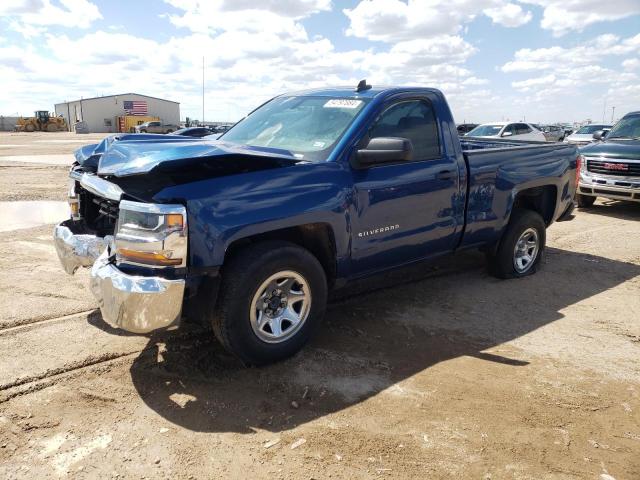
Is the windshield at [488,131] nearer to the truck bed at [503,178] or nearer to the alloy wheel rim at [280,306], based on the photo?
the truck bed at [503,178]

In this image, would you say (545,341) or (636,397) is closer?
(636,397)

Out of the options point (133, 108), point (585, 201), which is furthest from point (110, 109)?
point (585, 201)

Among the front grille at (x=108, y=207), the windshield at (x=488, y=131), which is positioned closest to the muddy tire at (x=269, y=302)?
the front grille at (x=108, y=207)

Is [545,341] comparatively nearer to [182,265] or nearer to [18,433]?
[182,265]

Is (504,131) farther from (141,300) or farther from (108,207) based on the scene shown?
(141,300)

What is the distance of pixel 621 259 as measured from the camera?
666 centimetres

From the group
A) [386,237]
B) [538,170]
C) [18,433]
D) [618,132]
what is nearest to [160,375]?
[18,433]

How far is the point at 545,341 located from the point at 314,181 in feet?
7.60

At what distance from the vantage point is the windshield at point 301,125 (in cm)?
396

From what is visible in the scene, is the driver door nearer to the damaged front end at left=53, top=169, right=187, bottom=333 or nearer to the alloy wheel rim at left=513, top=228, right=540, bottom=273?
the alloy wheel rim at left=513, top=228, right=540, bottom=273

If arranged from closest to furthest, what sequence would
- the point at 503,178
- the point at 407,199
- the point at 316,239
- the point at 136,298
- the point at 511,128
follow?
the point at 136,298 → the point at 316,239 → the point at 407,199 → the point at 503,178 → the point at 511,128

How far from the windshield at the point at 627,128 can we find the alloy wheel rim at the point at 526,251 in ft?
20.0

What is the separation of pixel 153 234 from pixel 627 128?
1076 centimetres

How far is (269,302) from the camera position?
349 cm
